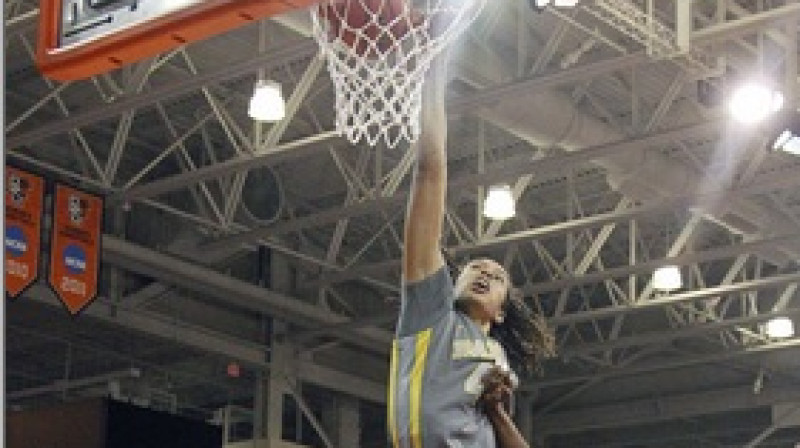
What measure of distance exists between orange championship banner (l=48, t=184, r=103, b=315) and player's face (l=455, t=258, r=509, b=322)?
10.3m

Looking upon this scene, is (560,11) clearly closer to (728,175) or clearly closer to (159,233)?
(728,175)

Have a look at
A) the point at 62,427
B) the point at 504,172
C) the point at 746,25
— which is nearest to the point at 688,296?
the point at 504,172

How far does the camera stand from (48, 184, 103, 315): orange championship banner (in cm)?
1354

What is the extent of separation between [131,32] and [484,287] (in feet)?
4.33

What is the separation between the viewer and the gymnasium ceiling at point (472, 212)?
496 inches

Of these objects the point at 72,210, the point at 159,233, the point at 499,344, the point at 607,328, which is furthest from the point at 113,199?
the point at 499,344

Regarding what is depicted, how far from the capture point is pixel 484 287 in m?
3.52

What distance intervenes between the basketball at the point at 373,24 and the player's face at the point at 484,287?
0.68m

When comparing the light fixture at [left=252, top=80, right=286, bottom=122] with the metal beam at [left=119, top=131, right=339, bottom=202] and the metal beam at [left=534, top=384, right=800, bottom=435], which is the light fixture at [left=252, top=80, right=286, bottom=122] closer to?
the metal beam at [left=119, top=131, right=339, bottom=202]

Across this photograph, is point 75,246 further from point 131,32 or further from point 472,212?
point 131,32

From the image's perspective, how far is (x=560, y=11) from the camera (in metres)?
11.8

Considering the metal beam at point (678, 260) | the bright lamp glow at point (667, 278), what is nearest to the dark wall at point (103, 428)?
the metal beam at point (678, 260)

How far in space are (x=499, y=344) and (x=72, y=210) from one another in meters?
10.6

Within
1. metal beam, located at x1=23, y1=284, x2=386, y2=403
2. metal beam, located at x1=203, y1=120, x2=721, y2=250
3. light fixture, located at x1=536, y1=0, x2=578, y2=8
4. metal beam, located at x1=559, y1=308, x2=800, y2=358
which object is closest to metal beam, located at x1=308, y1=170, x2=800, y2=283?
metal beam, located at x1=203, y1=120, x2=721, y2=250
